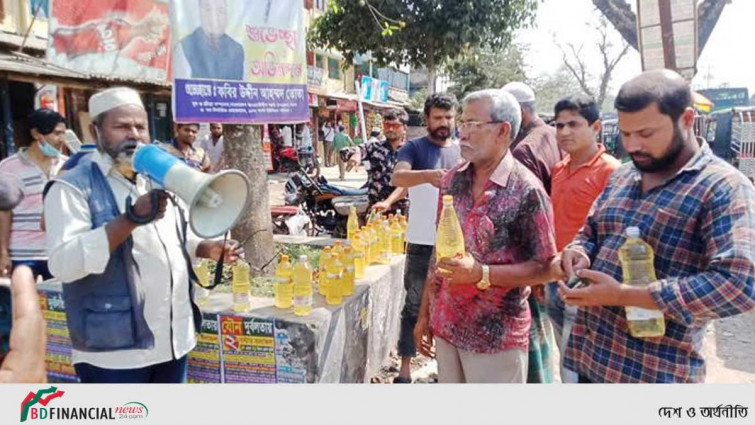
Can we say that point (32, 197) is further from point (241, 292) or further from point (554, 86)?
point (554, 86)

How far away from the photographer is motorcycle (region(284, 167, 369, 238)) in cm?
664

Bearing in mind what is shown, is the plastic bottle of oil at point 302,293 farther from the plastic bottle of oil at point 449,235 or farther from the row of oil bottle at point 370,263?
the plastic bottle of oil at point 449,235

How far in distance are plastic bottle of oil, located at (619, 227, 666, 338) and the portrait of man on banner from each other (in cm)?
255

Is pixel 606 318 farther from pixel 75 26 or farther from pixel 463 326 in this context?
pixel 75 26

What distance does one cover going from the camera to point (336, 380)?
9.50 ft

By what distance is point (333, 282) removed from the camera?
2.99 meters

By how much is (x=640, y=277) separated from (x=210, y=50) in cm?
270

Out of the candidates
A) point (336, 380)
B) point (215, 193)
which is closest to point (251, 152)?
point (336, 380)

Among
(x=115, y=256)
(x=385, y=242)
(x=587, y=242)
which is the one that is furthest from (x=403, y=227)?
(x=115, y=256)

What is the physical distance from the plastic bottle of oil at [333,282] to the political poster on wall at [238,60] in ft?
3.70

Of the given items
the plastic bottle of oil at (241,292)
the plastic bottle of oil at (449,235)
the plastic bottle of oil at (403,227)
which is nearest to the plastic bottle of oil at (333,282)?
the plastic bottle of oil at (241,292)

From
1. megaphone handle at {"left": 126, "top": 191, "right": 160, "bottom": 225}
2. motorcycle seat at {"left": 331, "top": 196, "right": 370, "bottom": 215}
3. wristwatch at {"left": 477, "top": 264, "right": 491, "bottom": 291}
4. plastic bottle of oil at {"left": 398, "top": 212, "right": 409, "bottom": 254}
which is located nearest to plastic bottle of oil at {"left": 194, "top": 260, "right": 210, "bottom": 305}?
megaphone handle at {"left": 126, "top": 191, "right": 160, "bottom": 225}

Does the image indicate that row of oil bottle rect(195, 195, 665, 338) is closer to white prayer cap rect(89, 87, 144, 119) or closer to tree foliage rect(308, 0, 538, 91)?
white prayer cap rect(89, 87, 144, 119)
